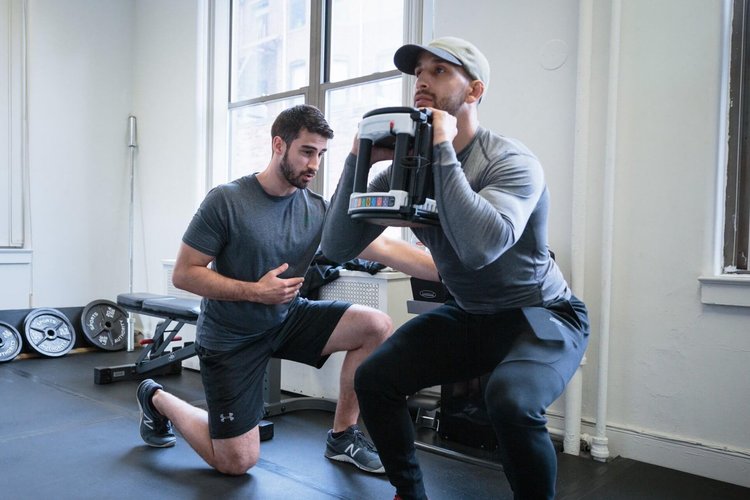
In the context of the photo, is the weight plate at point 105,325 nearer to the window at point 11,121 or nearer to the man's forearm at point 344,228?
the window at point 11,121

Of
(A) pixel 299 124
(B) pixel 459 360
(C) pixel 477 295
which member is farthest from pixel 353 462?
(A) pixel 299 124

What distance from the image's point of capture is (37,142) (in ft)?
15.5

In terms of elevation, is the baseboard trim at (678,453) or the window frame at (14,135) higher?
the window frame at (14,135)

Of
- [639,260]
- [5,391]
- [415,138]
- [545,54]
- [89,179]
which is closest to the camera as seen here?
[415,138]

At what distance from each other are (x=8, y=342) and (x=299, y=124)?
3.27 m

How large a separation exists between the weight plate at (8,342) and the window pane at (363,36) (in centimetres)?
286

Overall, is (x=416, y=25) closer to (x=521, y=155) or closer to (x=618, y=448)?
(x=521, y=155)

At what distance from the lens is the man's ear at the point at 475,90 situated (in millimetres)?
1530

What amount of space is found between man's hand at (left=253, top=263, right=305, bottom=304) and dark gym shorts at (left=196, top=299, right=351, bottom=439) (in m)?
0.20

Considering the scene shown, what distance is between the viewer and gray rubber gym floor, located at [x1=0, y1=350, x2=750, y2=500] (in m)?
1.99

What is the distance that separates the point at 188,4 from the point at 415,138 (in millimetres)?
4140

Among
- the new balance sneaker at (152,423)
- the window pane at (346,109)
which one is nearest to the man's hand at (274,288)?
the new balance sneaker at (152,423)

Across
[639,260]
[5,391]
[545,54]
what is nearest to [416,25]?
[545,54]

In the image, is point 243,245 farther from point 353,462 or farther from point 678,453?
point 678,453
